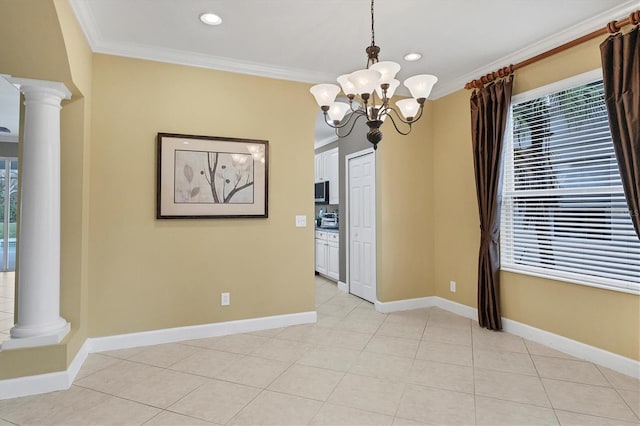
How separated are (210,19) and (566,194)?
3284 mm

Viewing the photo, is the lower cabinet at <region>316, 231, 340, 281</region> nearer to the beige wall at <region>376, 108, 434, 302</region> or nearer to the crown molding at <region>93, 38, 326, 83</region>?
the beige wall at <region>376, 108, 434, 302</region>

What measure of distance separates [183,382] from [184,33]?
2747 millimetres

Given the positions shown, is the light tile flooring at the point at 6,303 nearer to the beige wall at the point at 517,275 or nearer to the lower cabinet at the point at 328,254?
the lower cabinet at the point at 328,254

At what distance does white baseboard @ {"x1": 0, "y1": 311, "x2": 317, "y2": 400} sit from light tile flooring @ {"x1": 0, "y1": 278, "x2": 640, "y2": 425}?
8 cm

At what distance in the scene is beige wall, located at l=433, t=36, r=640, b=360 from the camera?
2.77 m

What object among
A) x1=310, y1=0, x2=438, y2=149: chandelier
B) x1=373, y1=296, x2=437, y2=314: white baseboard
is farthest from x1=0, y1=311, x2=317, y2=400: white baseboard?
x1=310, y1=0, x2=438, y2=149: chandelier

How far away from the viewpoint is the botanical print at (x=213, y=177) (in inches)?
132

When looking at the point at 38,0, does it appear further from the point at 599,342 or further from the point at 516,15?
the point at 599,342

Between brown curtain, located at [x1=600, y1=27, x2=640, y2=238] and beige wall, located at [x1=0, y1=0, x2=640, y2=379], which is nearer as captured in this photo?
brown curtain, located at [x1=600, y1=27, x2=640, y2=238]

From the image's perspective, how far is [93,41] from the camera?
2990 millimetres

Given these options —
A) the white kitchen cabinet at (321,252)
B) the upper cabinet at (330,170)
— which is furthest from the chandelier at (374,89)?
the white kitchen cabinet at (321,252)

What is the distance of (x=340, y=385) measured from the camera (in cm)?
251

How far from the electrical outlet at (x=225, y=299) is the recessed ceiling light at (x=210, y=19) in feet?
7.93

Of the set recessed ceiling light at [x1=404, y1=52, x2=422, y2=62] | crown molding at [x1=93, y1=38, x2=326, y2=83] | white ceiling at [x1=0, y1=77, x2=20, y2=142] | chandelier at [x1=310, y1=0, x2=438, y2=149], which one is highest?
white ceiling at [x1=0, y1=77, x2=20, y2=142]
